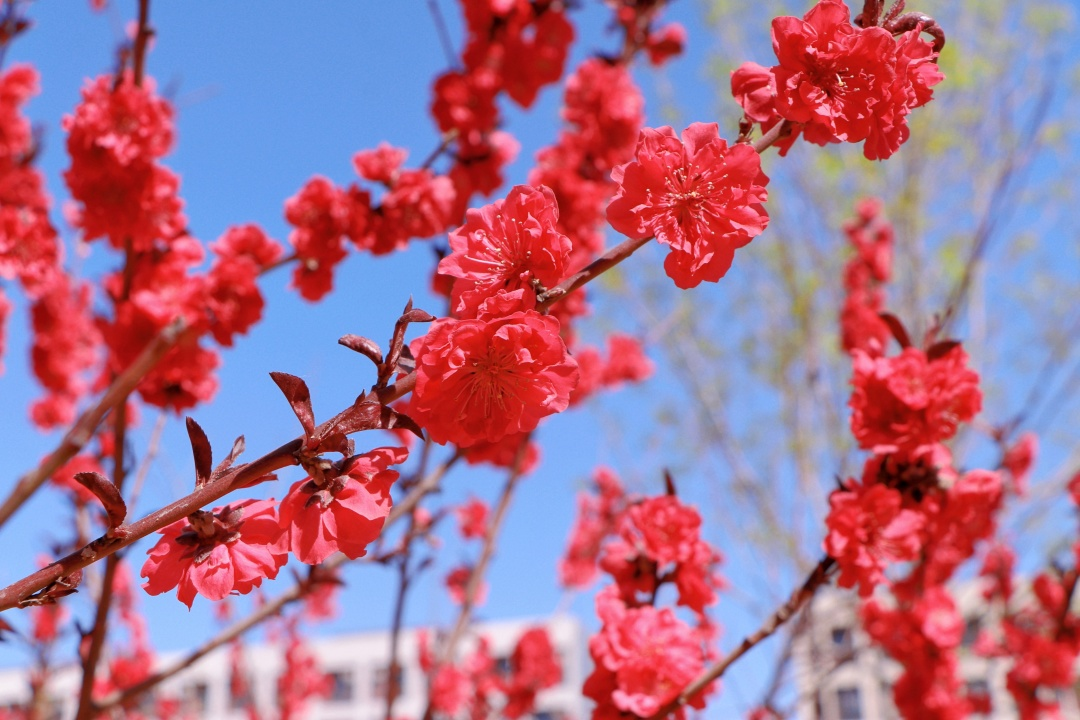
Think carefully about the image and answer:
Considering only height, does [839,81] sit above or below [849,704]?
below

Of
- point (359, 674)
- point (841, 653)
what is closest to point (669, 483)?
point (841, 653)

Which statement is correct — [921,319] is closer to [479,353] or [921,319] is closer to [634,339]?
[634,339]

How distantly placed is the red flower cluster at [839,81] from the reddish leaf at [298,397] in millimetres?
731

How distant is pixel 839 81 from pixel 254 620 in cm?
198

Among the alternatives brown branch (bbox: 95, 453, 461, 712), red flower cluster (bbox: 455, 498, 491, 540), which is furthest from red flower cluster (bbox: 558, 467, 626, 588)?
brown branch (bbox: 95, 453, 461, 712)

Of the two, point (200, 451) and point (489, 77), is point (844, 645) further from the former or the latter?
point (200, 451)

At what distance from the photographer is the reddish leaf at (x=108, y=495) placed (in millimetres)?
939

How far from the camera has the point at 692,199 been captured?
3.76 ft

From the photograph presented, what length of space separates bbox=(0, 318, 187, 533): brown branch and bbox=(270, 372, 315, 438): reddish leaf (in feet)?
0.43

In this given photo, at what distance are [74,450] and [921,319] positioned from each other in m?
5.33

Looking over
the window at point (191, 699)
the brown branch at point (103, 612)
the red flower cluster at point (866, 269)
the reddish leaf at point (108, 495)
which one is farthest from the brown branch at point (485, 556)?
the window at point (191, 699)

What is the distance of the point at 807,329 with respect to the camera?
18.4ft

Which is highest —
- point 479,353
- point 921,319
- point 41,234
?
point 921,319

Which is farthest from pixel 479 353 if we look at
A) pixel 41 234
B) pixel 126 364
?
pixel 41 234
